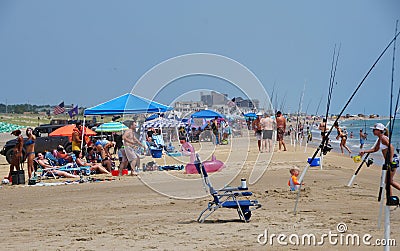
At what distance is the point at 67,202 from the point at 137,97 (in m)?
6.94

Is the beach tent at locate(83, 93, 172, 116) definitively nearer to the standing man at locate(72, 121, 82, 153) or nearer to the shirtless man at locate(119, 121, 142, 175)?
the standing man at locate(72, 121, 82, 153)

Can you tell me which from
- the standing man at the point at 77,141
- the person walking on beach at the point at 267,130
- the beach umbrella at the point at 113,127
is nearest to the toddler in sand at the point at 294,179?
the standing man at the point at 77,141

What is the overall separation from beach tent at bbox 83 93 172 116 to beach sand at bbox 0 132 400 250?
154 inches

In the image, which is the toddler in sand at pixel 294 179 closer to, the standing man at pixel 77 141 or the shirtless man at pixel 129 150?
the shirtless man at pixel 129 150

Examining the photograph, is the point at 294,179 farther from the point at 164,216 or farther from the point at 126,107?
the point at 126,107

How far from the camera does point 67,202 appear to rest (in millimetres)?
10570

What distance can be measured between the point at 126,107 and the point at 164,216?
8498mm

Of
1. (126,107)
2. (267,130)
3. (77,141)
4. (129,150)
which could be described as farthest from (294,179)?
(267,130)

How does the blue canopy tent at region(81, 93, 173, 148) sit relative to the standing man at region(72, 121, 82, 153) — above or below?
above

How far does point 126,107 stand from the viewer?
16828mm

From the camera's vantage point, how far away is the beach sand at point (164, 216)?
6988 millimetres

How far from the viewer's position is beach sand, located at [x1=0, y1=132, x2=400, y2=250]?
275 inches

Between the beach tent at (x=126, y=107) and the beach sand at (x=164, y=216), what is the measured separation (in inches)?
154

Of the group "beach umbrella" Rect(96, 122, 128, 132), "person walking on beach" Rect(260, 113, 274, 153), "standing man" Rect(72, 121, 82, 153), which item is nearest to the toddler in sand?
"standing man" Rect(72, 121, 82, 153)
